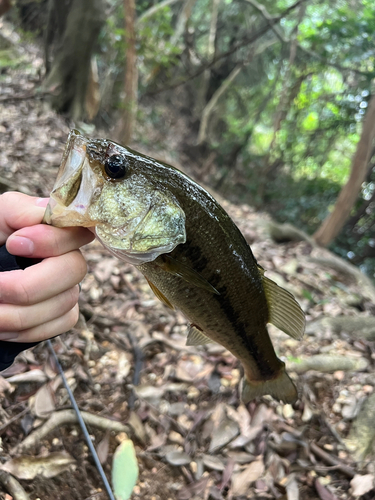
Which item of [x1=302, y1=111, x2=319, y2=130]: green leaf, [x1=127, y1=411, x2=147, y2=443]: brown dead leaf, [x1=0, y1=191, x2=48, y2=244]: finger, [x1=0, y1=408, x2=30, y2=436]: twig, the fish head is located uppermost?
[x1=302, y1=111, x2=319, y2=130]: green leaf

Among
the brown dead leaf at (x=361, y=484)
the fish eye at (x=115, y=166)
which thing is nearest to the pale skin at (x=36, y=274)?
the fish eye at (x=115, y=166)

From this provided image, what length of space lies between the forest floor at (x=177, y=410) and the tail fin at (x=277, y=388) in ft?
2.25

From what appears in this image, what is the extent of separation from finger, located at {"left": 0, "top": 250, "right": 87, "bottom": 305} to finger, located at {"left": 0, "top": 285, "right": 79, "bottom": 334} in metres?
0.02

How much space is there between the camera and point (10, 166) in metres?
3.57

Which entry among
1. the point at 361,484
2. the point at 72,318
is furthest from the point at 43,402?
the point at 361,484

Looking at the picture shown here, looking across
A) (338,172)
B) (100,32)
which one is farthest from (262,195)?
(100,32)

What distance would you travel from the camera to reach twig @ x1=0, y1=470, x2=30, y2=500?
1.32 m

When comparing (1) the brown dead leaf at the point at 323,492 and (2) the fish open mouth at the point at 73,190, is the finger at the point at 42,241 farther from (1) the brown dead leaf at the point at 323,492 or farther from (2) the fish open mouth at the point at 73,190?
(1) the brown dead leaf at the point at 323,492

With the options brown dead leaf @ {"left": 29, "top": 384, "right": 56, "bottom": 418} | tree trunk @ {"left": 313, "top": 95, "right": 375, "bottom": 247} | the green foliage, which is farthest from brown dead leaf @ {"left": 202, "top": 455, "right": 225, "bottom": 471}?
the green foliage

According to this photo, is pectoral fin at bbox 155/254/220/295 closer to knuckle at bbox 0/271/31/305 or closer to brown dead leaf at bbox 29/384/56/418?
knuckle at bbox 0/271/31/305

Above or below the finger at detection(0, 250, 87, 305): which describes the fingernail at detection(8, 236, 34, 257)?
above

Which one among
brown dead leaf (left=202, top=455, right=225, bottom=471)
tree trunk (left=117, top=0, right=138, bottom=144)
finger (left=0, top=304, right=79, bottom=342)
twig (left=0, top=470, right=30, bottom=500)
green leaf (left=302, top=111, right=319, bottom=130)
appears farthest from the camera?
green leaf (left=302, top=111, right=319, bottom=130)

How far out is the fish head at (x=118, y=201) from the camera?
94 centimetres

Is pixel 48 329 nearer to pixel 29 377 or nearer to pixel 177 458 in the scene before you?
pixel 29 377
